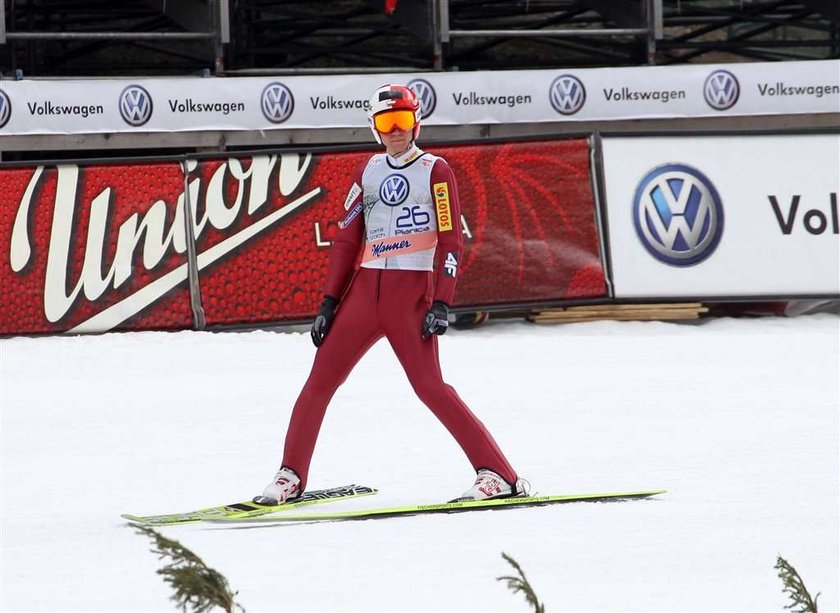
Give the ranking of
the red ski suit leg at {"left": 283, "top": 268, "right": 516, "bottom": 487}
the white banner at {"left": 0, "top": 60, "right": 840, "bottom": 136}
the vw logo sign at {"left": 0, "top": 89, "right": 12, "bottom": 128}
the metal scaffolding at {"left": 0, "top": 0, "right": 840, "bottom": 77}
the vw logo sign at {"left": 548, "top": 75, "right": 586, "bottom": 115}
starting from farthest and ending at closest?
the metal scaffolding at {"left": 0, "top": 0, "right": 840, "bottom": 77}, the vw logo sign at {"left": 548, "top": 75, "right": 586, "bottom": 115}, the white banner at {"left": 0, "top": 60, "right": 840, "bottom": 136}, the vw logo sign at {"left": 0, "top": 89, "right": 12, "bottom": 128}, the red ski suit leg at {"left": 283, "top": 268, "right": 516, "bottom": 487}

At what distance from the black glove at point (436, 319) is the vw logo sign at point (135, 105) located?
467 inches

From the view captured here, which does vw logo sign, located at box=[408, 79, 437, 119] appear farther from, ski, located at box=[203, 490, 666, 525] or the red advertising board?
ski, located at box=[203, 490, 666, 525]

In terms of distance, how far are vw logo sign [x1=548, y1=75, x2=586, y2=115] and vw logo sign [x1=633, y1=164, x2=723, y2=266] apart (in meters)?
5.45

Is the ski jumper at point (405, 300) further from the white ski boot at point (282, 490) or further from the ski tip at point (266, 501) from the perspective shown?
the ski tip at point (266, 501)

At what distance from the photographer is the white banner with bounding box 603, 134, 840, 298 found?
42.1 feet

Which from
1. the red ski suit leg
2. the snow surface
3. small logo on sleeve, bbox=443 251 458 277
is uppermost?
small logo on sleeve, bbox=443 251 458 277

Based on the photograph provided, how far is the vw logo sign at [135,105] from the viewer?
1728 cm

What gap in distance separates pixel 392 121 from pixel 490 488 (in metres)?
1.63

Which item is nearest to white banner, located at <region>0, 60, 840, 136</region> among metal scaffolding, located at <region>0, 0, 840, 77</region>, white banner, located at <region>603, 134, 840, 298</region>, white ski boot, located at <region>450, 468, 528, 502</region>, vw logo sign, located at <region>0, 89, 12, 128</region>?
vw logo sign, located at <region>0, 89, 12, 128</region>

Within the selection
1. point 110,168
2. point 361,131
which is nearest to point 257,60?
point 361,131

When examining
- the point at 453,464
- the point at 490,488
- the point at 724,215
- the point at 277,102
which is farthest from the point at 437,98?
the point at 490,488

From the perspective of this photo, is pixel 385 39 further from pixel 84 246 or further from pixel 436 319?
pixel 436 319

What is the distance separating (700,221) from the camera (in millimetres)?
12836

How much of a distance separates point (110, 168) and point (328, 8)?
46.9 feet
